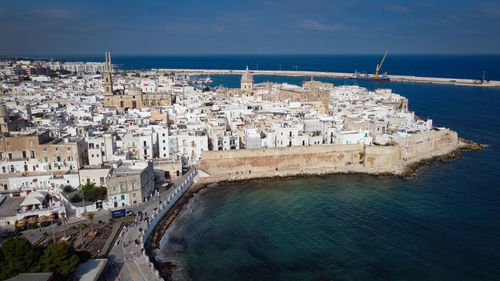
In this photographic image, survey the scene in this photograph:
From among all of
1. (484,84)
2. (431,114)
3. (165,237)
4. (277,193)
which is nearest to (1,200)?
(165,237)

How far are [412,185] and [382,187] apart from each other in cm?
274

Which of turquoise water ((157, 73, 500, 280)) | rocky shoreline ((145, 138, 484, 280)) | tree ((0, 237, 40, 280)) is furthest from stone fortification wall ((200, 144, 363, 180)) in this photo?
tree ((0, 237, 40, 280))

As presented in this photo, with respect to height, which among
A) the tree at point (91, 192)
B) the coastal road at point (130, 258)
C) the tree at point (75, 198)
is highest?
the tree at point (91, 192)

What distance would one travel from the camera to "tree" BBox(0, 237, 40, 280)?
1491 centimetres

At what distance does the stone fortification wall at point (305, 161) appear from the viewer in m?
32.9

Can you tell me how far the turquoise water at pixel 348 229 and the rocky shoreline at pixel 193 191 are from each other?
70 centimetres

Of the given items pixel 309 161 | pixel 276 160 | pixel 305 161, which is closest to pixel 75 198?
pixel 276 160

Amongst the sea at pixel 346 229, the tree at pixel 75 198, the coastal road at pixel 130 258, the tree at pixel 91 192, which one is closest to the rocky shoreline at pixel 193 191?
the sea at pixel 346 229

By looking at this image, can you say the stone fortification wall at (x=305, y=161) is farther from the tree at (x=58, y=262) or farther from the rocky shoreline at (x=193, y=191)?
the tree at (x=58, y=262)

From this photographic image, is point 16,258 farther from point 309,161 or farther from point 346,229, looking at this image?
→ point 309,161

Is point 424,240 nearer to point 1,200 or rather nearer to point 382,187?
point 382,187

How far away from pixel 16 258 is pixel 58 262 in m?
1.63

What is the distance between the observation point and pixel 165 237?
22672 millimetres

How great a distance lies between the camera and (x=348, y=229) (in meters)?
24.0
